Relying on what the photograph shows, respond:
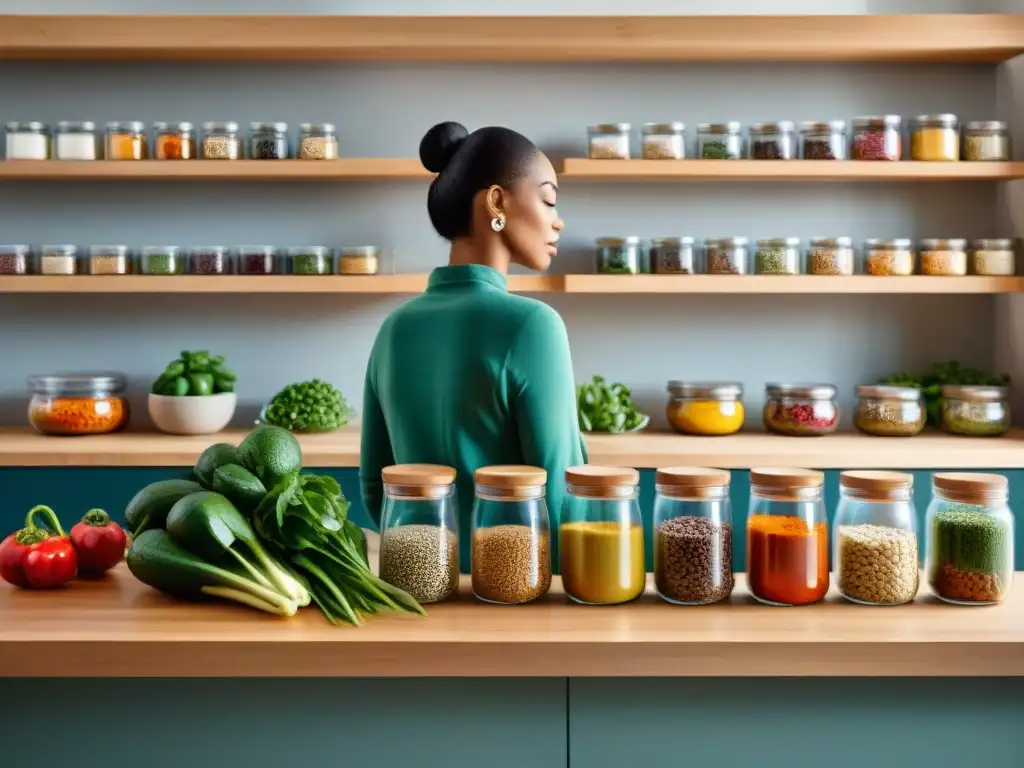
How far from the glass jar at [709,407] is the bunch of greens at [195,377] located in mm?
1432

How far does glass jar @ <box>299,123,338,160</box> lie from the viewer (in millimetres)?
3342

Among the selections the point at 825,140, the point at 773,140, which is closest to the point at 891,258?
the point at 825,140

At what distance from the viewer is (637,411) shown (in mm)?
3496

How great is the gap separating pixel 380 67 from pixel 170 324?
1147 mm

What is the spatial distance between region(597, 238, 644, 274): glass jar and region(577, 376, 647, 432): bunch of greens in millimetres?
352

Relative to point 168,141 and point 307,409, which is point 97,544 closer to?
point 307,409

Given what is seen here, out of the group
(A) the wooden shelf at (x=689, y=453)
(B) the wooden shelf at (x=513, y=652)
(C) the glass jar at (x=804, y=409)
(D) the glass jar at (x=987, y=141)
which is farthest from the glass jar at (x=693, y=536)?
(D) the glass jar at (x=987, y=141)

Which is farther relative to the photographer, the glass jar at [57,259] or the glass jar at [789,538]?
the glass jar at [57,259]

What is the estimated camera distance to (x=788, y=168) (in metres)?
3.30

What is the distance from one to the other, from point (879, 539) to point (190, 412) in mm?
2452

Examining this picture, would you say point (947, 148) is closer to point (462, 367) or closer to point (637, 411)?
point (637, 411)

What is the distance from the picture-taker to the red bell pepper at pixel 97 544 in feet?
4.88

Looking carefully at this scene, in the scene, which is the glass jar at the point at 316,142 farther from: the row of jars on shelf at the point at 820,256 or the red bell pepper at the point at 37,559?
the red bell pepper at the point at 37,559

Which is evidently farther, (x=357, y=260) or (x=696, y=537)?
(x=357, y=260)
